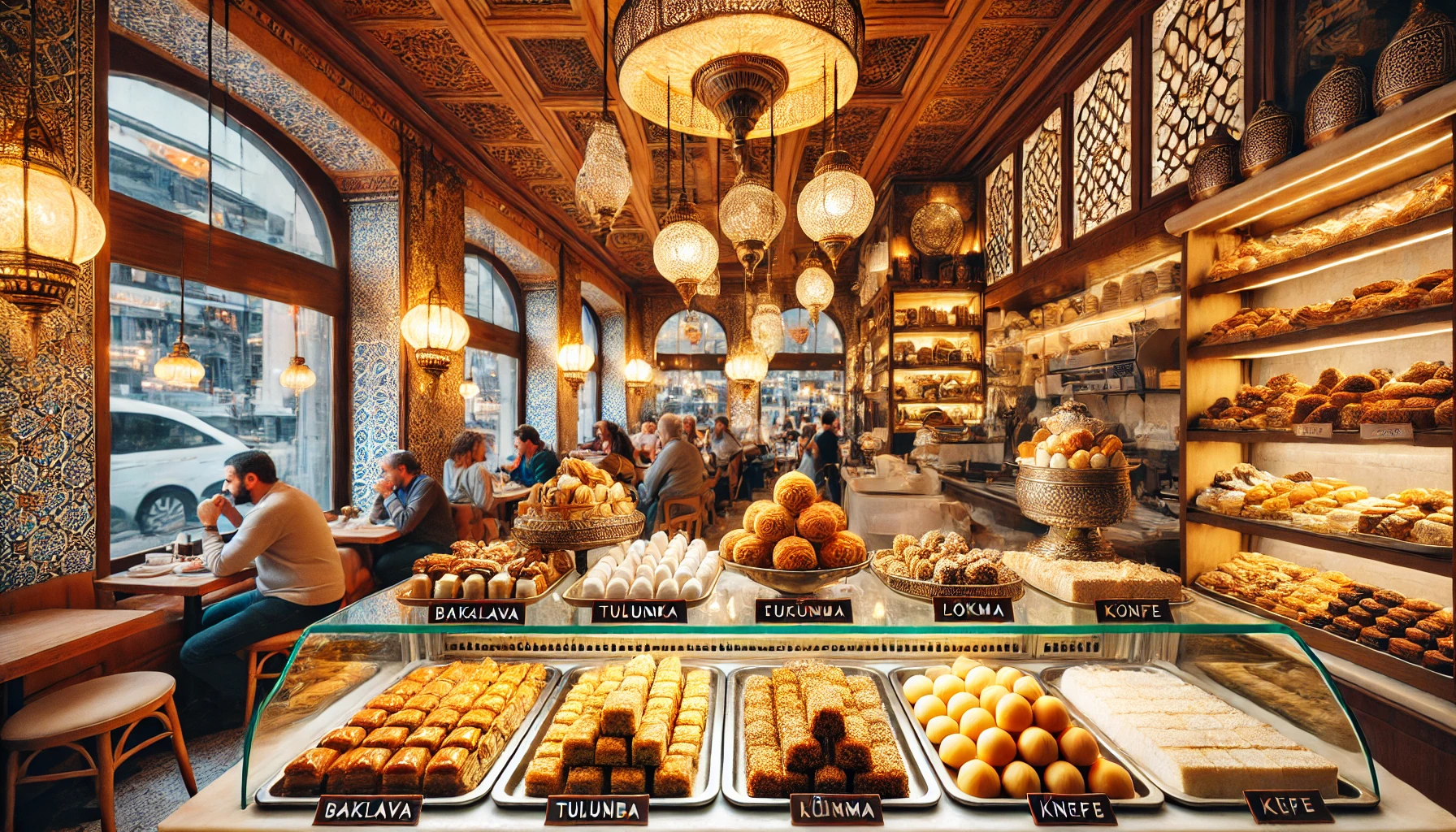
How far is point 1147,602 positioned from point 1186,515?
5.88 ft

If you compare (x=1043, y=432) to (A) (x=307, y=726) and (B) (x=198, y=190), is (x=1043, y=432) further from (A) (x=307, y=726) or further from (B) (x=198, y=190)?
(B) (x=198, y=190)

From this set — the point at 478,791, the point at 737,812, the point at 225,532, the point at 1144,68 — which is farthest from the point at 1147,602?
the point at 225,532

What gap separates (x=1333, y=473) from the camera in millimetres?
2598

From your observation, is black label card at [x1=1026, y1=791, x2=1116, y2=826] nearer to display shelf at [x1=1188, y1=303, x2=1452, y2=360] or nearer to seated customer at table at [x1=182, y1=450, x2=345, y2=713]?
display shelf at [x1=1188, y1=303, x2=1452, y2=360]

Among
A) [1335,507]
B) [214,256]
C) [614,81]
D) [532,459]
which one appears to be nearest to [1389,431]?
[1335,507]

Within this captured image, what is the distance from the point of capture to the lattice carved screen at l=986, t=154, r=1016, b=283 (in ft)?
17.7

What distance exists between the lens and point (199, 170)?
3.87m

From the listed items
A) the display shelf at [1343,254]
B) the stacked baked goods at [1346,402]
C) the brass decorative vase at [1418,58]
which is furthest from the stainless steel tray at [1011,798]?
the brass decorative vase at [1418,58]

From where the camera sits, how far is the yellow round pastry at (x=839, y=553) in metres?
1.51

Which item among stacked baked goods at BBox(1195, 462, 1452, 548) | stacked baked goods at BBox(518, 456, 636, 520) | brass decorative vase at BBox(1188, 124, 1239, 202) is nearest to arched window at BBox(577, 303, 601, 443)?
stacked baked goods at BBox(518, 456, 636, 520)

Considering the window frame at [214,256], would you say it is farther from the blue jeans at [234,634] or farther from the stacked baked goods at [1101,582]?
the stacked baked goods at [1101,582]

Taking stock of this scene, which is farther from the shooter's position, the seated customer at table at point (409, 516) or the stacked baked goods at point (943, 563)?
the seated customer at table at point (409, 516)

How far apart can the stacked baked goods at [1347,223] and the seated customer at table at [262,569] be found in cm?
463

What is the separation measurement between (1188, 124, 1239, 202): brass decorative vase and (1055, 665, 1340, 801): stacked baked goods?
7.15ft
